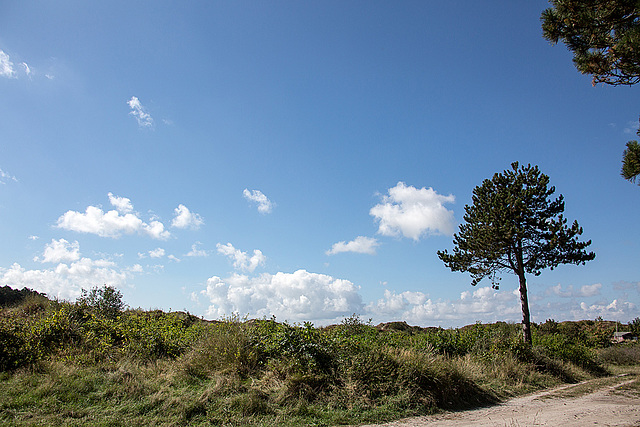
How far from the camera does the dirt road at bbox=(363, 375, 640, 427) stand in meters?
7.00

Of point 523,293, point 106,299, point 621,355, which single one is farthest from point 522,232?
point 106,299

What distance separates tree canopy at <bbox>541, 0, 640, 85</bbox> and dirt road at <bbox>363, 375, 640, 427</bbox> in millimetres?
7244

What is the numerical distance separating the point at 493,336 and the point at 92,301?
2082cm

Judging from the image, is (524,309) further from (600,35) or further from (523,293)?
(600,35)

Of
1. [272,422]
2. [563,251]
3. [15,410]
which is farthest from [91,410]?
[563,251]

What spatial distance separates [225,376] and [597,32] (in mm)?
11717

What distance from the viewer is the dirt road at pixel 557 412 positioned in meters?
7.00

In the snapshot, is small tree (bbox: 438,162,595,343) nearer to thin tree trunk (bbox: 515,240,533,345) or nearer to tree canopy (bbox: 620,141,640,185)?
thin tree trunk (bbox: 515,240,533,345)

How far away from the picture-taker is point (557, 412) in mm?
8062

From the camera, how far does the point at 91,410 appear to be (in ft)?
22.1

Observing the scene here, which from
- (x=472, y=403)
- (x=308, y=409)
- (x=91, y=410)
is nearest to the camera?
(x=91, y=410)

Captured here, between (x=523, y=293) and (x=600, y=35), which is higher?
(x=600, y=35)

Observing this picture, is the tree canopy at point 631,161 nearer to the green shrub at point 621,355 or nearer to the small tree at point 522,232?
the small tree at point 522,232

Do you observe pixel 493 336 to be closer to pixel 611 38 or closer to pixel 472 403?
pixel 472 403
